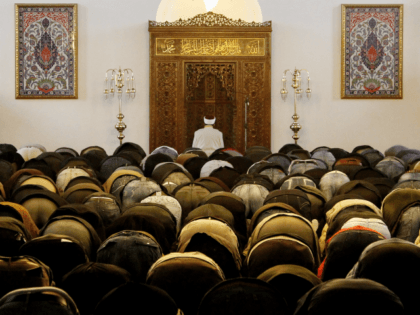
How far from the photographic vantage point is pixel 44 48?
11.3 m

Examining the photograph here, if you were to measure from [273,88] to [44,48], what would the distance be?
14.4 ft

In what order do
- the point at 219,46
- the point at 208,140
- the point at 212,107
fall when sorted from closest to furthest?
1. the point at 208,140
2. the point at 219,46
3. the point at 212,107

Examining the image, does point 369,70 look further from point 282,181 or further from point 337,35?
point 282,181

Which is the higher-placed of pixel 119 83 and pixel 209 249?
pixel 119 83

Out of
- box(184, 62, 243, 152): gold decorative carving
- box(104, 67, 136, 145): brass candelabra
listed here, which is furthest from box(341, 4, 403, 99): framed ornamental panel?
box(104, 67, 136, 145): brass candelabra

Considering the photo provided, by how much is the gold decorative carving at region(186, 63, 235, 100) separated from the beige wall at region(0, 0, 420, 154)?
2.59 ft

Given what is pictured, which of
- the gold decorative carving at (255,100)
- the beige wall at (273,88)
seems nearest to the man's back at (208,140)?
the gold decorative carving at (255,100)

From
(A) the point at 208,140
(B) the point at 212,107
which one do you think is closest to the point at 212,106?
(B) the point at 212,107

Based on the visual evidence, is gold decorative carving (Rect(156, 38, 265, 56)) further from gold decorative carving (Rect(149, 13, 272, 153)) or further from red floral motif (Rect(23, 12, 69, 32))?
red floral motif (Rect(23, 12, 69, 32))

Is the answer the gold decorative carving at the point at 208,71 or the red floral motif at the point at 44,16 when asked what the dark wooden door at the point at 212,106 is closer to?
the gold decorative carving at the point at 208,71

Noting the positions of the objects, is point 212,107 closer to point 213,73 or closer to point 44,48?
point 213,73

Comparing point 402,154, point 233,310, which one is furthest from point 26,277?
point 402,154

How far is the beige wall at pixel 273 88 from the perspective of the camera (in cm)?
1128

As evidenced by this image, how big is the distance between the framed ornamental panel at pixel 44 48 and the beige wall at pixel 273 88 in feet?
0.55
